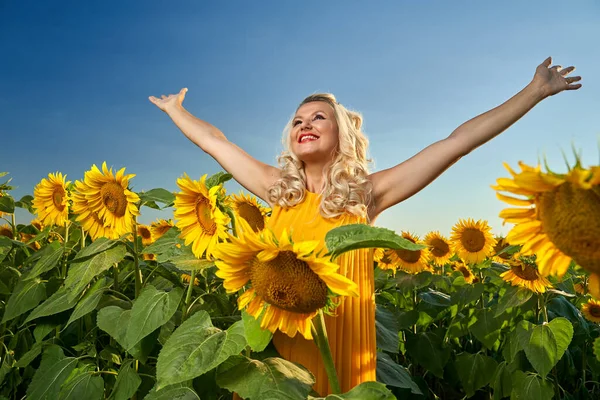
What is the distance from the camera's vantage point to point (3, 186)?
3666 millimetres

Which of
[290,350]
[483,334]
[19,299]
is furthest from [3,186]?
[483,334]

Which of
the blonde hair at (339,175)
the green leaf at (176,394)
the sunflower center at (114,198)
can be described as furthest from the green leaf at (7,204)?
the green leaf at (176,394)

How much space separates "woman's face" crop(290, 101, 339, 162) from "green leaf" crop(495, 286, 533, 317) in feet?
4.31

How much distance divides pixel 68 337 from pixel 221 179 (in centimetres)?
170

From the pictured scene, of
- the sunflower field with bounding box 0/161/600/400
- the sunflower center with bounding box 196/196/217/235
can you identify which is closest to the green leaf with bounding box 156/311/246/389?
the sunflower field with bounding box 0/161/600/400

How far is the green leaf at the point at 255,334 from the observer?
1.67 m

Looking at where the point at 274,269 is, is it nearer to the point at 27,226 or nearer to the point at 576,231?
the point at 576,231

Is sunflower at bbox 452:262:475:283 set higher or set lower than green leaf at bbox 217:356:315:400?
higher

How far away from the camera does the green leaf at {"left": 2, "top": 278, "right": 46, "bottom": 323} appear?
2.97 meters

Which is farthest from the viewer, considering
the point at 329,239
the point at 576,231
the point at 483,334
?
the point at 483,334

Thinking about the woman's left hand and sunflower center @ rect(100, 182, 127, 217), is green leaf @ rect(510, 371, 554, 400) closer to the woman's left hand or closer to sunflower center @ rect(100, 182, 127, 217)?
the woman's left hand

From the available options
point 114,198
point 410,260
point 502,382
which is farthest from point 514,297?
point 114,198

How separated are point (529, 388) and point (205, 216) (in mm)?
2025

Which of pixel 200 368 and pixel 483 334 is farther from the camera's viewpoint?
pixel 483 334
